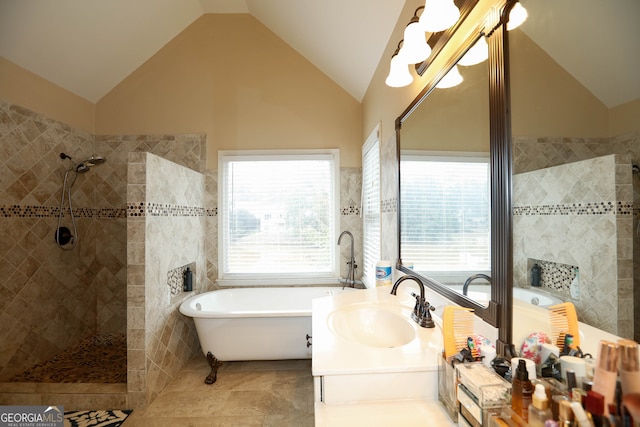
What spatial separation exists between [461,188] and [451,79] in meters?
0.49

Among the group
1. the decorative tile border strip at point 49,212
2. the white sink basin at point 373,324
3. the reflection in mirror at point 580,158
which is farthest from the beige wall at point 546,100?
the decorative tile border strip at point 49,212

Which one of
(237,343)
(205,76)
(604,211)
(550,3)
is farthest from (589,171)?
(205,76)

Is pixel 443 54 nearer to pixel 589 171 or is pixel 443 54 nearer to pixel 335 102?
pixel 589 171

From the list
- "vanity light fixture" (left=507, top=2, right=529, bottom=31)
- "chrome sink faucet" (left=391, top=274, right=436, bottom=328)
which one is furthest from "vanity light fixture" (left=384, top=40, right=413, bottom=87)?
"chrome sink faucet" (left=391, top=274, right=436, bottom=328)

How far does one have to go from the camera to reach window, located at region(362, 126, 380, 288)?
242 cm

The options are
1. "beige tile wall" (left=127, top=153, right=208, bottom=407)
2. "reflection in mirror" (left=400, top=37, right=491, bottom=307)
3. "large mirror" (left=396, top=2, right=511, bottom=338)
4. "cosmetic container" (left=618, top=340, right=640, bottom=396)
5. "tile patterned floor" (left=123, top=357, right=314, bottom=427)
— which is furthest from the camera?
"beige tile wall" (left=127, top=153, right=208, bottom=407)

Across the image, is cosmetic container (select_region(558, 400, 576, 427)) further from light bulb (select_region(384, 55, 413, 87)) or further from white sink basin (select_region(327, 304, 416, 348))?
light bulb (select_region(384, 55, 413, 87))

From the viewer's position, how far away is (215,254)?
9.99ft

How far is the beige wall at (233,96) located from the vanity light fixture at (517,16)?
224cm

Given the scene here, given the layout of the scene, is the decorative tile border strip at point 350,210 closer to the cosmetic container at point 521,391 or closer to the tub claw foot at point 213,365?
the tub claw foot at point 213,365

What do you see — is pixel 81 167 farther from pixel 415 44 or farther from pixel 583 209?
pixel 583 209

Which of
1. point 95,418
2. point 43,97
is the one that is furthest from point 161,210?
point 43,97

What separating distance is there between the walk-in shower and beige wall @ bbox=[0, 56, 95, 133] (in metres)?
0.42

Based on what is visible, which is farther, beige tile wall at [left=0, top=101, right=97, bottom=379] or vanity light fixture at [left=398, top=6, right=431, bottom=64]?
beige tile wall at [left=0, top=101, right=97, bottom=379]
